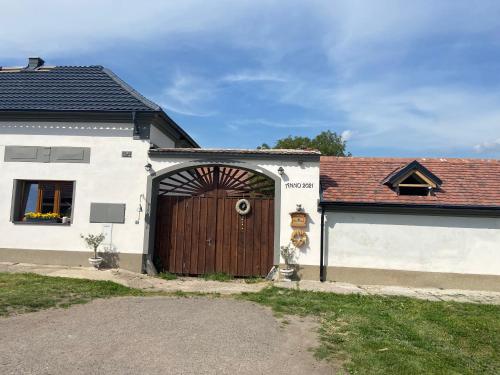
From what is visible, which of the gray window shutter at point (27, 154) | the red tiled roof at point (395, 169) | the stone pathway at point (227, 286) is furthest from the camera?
the gray window shutter at point (27, 154)

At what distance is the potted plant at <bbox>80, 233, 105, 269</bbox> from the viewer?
11.1 metres

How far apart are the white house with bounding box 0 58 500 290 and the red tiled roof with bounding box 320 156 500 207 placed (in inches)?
2.3

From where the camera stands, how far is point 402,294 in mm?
9922

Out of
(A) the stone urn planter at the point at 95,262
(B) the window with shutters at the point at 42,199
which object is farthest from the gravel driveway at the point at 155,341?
(B) the window with shutters at the point at 42,199

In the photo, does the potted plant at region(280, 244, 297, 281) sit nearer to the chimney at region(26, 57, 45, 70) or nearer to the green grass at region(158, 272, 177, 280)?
the green grass at region(158, 272, 177, 280)

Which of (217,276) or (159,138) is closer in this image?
(217,276)

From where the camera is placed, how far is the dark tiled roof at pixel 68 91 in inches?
466

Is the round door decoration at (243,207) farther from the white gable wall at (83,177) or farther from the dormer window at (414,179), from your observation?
the dormer window at (414,179)

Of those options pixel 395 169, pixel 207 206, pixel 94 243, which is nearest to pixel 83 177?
pixel 94 243

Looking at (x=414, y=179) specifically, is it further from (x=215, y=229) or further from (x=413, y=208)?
(x=215, y=229)

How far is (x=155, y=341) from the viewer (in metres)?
5.59

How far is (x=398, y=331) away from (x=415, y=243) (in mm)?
5021

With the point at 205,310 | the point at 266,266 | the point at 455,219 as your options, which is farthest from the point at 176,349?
the point at 455,219

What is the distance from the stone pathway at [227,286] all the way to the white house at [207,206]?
1.28ft
